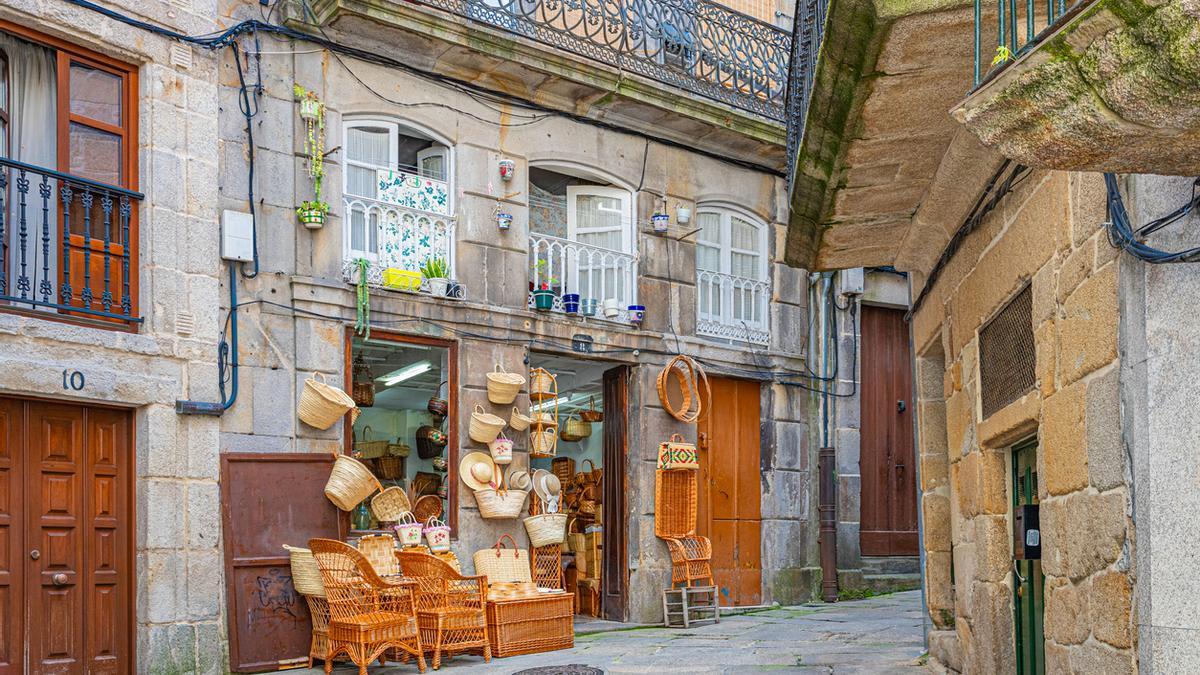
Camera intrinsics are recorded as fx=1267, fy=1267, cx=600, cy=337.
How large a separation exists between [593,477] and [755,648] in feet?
13.5

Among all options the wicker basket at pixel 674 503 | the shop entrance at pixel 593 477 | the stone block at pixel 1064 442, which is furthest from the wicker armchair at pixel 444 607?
the stone block at pixel 1064 442

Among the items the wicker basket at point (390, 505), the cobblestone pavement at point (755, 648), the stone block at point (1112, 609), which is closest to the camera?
the stone block at point (1112, 609)

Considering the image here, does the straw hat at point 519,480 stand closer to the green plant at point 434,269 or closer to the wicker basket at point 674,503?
the wicker basket at point 674,503

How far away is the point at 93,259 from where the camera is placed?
8906 mm

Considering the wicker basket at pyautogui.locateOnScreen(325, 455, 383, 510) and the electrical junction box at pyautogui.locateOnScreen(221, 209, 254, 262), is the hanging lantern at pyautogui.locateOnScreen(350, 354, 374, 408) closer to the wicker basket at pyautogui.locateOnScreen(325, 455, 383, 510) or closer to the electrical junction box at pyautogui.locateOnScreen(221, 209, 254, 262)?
the wicker basket at pyautogui.locateOnScreen(325, 455, 383, 510)

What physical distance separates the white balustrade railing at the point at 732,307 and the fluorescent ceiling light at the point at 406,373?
11.1 feet

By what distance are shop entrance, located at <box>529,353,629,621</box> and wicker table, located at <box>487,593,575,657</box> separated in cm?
211

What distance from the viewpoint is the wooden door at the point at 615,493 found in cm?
1259

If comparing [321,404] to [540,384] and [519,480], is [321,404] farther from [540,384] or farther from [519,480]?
[540,384]

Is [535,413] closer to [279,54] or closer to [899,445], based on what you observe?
[279,54]

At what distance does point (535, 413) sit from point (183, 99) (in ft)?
14.3

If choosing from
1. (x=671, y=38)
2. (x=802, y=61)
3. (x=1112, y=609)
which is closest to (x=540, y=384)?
(x=671, y=38)

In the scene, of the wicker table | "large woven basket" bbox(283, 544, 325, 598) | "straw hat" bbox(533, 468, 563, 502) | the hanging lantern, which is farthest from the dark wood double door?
"straw hat" bbox(533, 468, 563, 502)

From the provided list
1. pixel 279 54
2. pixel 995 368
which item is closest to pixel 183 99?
pixel 279 54
